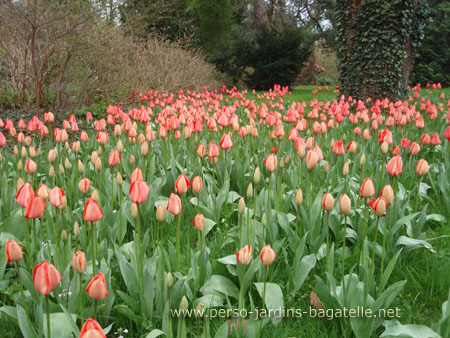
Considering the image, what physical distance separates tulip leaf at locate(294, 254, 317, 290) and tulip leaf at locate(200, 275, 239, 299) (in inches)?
11.8

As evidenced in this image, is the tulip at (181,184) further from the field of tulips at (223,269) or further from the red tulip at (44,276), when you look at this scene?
the red tulip at (44,276)

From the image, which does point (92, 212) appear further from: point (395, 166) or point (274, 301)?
point (395, 166)

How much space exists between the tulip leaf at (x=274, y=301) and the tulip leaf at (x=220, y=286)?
0.14 m

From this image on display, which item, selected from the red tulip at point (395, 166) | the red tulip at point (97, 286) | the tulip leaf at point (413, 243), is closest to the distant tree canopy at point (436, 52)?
the tulip leaf at point (413, 243)

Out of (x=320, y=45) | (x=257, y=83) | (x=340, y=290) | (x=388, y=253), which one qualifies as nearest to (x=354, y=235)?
(x=388, y=253)

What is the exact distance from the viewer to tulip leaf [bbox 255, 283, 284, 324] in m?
1.83

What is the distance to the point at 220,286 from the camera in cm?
203

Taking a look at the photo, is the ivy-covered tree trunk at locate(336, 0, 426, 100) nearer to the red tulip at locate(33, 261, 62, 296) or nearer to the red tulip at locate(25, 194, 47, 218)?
the red tulip at locate(25, 194, 47, 218)

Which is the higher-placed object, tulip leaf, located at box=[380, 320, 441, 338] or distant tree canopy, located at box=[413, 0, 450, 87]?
distant tree canopy, located at box=[413, 0, 450, 87]

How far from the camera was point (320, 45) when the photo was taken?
3238cm

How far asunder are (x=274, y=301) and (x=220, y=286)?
28 centimetres

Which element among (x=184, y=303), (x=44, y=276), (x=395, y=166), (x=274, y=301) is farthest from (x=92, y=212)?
(x=395, y=166)

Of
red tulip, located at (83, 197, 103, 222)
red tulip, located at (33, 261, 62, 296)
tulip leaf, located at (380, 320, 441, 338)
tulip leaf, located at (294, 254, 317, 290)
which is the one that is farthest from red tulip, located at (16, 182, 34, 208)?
tulip leaf, located at (380, 320, 441, 338)

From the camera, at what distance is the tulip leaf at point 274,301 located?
72.2 inches
